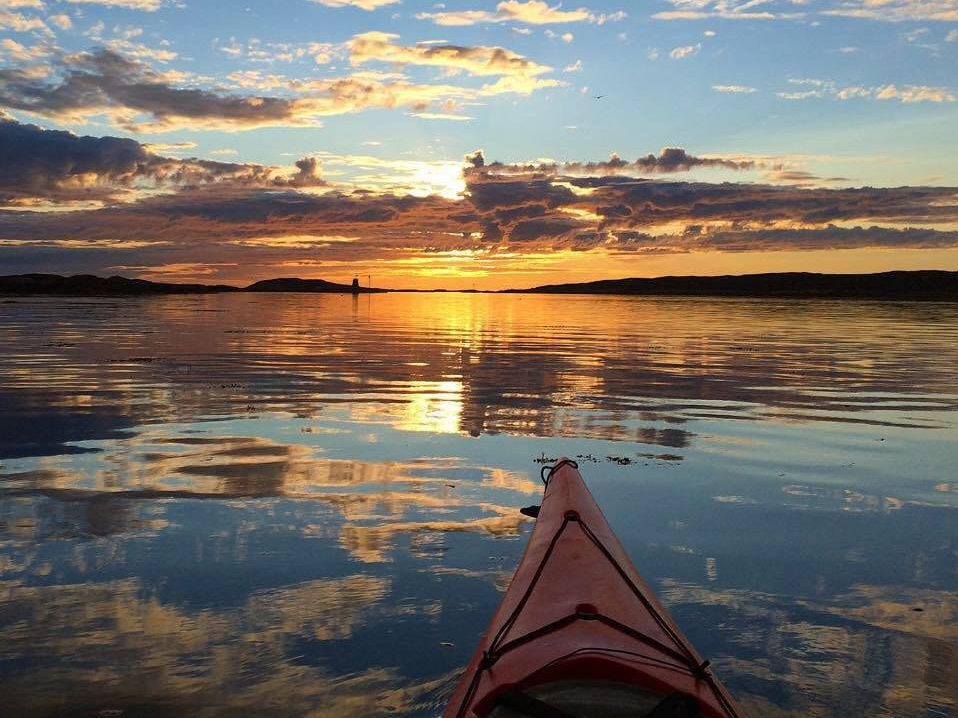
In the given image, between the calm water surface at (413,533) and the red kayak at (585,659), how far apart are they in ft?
3.38

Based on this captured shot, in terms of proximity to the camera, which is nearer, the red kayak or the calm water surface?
the red kayak

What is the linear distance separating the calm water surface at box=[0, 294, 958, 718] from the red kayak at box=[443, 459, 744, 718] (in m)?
1.03

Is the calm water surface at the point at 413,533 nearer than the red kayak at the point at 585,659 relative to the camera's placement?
No

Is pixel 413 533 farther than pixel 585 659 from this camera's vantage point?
Yes

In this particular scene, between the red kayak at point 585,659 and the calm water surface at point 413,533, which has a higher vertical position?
the red kayak at point 585,659

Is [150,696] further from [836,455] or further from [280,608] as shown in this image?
[836,455]

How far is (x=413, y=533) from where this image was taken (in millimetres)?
9516

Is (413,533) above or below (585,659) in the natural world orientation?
below

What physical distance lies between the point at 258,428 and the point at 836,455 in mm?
10750

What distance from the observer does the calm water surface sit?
6.14 metres

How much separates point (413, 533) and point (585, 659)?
4982 mm

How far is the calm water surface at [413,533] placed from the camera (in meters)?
6.14

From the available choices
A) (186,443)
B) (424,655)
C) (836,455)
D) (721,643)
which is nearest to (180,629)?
(424,655)

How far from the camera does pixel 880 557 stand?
352 inches
